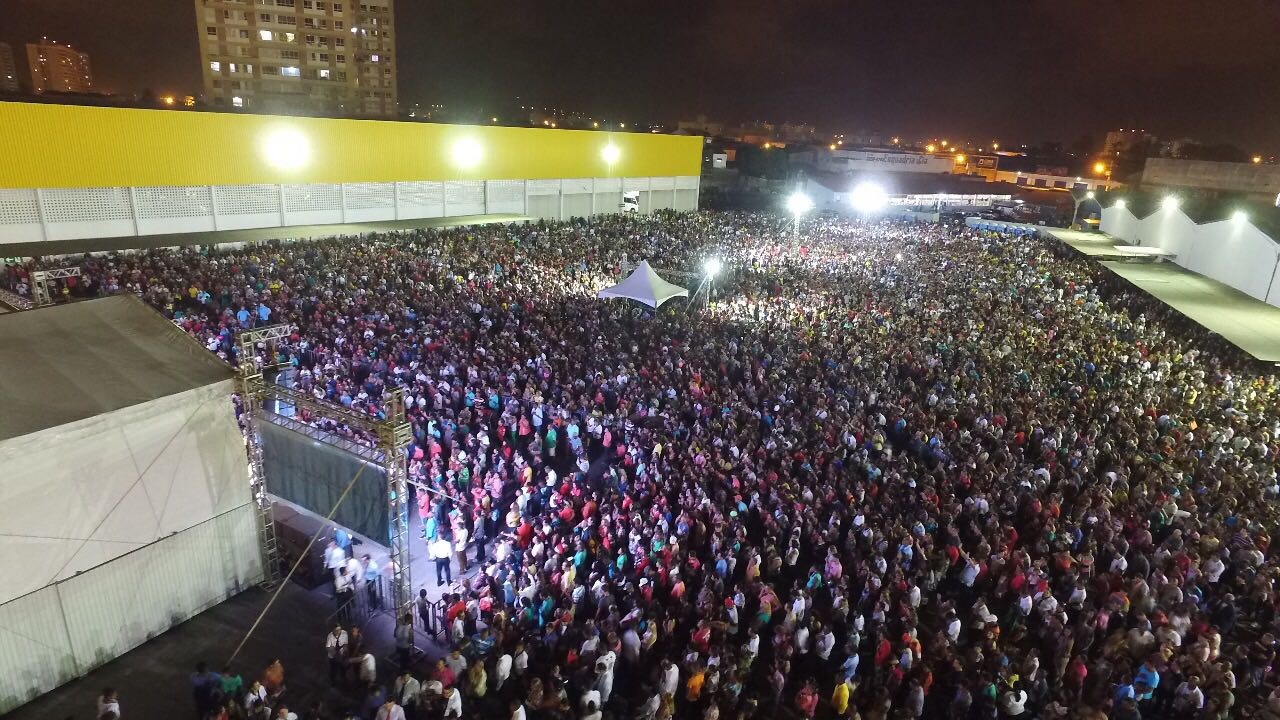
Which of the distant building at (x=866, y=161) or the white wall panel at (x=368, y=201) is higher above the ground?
the distant building at (x=866, y=161)

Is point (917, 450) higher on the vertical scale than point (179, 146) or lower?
lower

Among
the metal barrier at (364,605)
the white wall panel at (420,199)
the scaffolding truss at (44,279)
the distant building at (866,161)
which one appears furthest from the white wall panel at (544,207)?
the distant building at (866,161)

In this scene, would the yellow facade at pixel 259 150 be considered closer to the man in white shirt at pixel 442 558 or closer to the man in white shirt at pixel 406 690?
the man in white shirt at pixel 442 558

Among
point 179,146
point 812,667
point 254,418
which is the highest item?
point 179,146

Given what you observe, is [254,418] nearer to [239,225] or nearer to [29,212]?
[29,212]

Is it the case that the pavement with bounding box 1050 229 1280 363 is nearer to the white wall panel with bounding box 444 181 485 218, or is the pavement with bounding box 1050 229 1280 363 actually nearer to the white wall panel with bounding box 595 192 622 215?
the white wall panel with bounding box 595 192 622 215

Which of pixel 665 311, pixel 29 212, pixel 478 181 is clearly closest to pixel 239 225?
pixel 29 212
